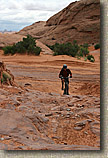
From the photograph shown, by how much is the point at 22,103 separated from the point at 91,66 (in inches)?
460

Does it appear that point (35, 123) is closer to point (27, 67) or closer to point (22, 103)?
point (22, 103)

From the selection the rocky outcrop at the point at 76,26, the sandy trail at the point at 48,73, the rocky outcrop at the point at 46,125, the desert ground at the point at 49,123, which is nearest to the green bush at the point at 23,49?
the sandy trail at the point at 48,73

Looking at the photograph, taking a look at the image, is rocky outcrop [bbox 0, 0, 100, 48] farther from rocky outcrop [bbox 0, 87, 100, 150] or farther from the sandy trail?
rocky outcrop [bbox 0, 87, 100, 150]

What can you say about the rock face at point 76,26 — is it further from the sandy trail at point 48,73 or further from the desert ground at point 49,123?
the desert ground at point 49,123

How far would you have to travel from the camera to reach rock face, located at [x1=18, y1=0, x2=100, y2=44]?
32.8m

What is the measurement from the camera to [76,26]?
34.0 metres

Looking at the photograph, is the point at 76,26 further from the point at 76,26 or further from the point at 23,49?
the point at 23,49

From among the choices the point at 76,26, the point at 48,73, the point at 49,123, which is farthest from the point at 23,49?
the point at 76,26

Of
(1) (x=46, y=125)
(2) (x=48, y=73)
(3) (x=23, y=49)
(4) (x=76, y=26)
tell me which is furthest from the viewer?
(4) (x=76, y=26)

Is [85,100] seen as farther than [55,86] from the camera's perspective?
No

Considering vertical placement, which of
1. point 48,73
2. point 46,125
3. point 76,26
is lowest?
point 46,125

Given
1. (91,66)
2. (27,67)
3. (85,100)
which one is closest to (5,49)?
(27,67)

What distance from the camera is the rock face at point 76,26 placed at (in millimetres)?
32750

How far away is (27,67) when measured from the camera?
49.5 ft
